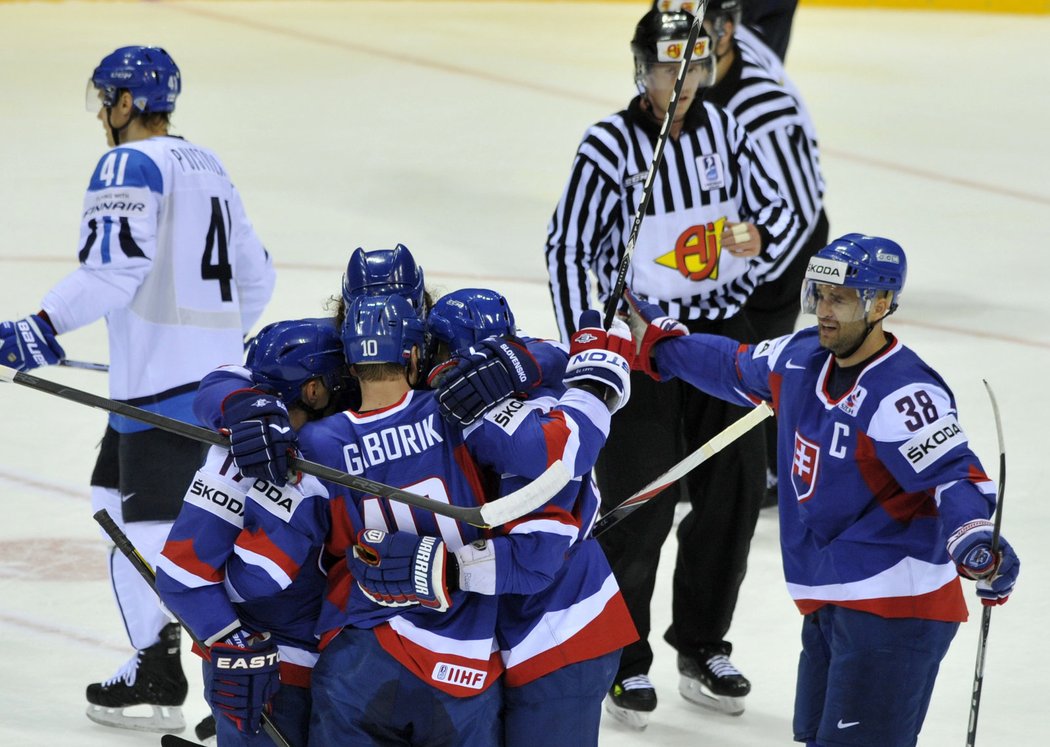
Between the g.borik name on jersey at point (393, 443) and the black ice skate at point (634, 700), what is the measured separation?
5.11ft

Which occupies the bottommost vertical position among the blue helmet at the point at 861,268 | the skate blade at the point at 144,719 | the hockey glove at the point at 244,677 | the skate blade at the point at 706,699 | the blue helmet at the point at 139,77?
the skate blade at the point at 144,719

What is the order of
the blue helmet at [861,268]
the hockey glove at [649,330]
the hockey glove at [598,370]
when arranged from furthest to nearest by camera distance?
the hockey glove at [649,330] → the blue helmet at [861,268] → the hockey glove at [598,370]

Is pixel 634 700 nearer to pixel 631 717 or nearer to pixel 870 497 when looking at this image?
pixel 631 717

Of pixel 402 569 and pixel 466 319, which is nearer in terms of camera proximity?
pixel 402 569

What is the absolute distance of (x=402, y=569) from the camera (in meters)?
2.69

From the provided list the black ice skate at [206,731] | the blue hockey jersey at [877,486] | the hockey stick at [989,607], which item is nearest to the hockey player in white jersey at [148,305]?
the black ice skate at [206,731]

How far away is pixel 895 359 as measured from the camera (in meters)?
3.15

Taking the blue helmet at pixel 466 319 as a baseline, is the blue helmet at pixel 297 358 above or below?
below

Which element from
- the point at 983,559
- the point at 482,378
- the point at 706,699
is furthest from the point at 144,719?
the point at 983,559

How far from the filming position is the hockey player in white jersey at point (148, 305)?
3982mm

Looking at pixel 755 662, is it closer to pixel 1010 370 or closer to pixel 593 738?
pixel 593 738

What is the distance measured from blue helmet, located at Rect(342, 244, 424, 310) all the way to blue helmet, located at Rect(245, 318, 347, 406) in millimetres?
106

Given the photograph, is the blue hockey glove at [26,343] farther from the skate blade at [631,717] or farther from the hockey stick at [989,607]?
the hockey stick at [989,607]

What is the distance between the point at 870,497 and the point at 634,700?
118cm
